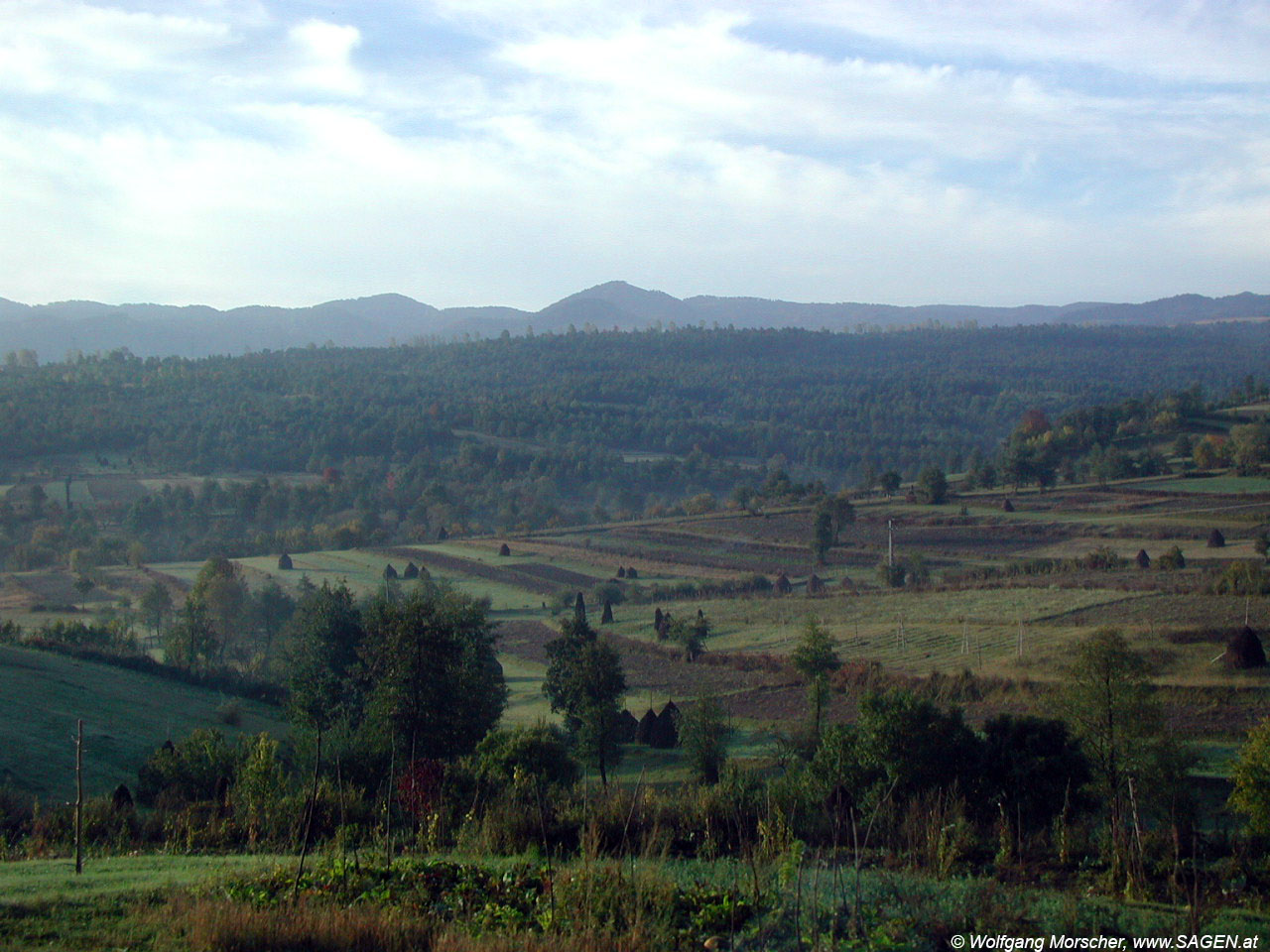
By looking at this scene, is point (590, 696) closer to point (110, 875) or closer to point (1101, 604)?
point (110, 875)

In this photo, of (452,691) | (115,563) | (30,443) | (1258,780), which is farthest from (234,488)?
(1258,780)

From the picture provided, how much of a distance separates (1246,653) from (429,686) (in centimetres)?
1985

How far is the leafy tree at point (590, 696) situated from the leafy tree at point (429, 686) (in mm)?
3277

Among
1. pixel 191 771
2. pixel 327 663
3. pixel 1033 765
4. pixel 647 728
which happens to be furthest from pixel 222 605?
pixel 1033 765

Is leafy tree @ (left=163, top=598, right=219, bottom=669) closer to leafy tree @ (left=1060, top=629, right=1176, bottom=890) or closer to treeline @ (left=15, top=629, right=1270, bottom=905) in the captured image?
treeline @ (left=15, top=629, right=1270, bottom=905)

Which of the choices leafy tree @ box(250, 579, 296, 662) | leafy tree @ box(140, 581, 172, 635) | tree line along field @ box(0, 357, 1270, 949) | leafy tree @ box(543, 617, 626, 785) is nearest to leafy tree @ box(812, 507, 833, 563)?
tree line along field @ box(0, 357, 1270, 949)

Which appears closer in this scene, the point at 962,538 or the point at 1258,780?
the point at 1258,780

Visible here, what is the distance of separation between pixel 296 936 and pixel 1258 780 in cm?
1211

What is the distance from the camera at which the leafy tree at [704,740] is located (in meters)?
20.9

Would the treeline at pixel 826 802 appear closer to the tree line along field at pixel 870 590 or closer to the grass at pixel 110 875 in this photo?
the grass at pixel 110 875

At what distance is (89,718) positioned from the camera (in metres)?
20.6

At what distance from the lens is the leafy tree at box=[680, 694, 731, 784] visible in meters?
20.9

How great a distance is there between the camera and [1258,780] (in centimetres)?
1256

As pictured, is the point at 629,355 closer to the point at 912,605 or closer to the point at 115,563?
the point at 115,563
